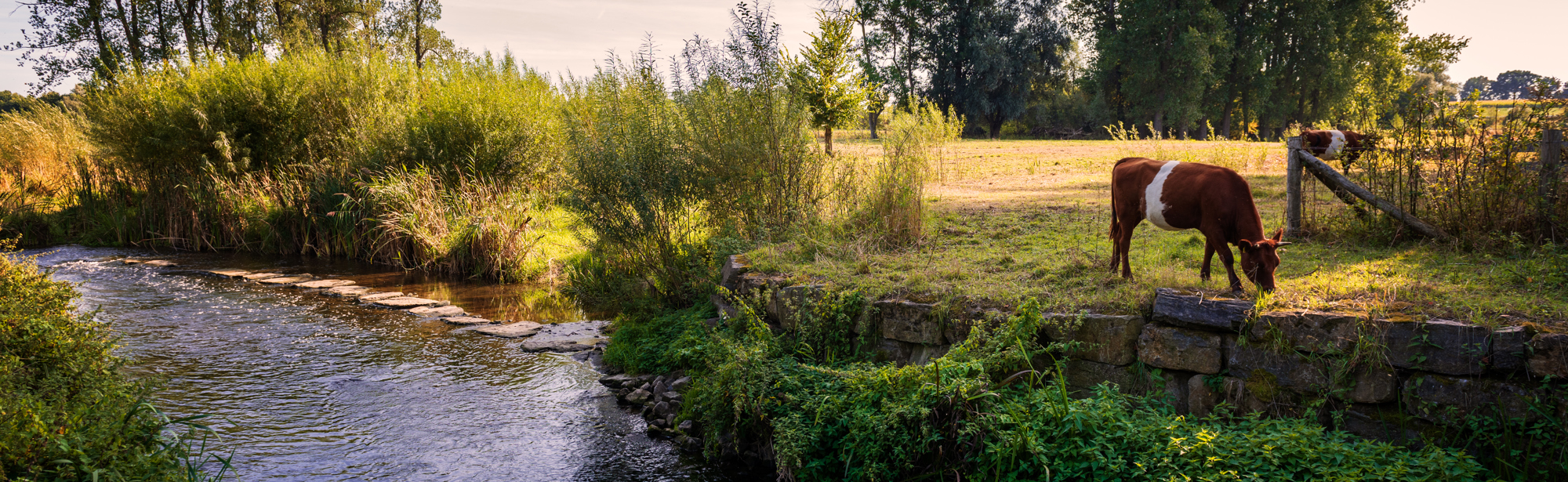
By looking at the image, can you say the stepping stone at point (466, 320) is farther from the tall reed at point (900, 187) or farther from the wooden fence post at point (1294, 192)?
the wooden fence post at point (1294, 192)

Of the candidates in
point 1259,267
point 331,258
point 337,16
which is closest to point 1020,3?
point 337,16

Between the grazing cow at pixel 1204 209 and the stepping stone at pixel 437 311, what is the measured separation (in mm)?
7191

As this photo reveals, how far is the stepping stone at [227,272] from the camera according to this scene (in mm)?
10981

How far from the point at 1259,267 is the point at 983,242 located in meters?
3.02

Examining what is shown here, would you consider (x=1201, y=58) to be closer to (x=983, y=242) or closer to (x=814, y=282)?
(x=983, y=242)

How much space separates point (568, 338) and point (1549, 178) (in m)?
8.28

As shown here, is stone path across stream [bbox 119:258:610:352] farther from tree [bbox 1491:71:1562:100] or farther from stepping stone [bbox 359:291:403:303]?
tree [bbox 1491:71:1562:100]

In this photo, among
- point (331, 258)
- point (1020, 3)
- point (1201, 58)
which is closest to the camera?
point (331, 258)

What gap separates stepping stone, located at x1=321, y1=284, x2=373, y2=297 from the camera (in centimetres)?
977

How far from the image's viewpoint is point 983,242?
729 centimetres

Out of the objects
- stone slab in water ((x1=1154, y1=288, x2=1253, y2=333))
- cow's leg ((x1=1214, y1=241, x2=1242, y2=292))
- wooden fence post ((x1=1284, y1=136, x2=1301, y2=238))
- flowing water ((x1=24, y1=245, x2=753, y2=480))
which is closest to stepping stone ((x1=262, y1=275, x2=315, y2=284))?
flowing water ((x1=24, y1=245, x2=753, y2=480))

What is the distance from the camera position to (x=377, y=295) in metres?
9.62

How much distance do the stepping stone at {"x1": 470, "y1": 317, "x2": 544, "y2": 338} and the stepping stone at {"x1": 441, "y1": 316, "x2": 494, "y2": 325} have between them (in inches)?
12.7

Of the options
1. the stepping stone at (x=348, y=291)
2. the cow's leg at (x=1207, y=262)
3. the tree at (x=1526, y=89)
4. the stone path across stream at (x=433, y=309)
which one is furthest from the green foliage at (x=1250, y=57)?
the stepping stone at (x=348, y=291)
